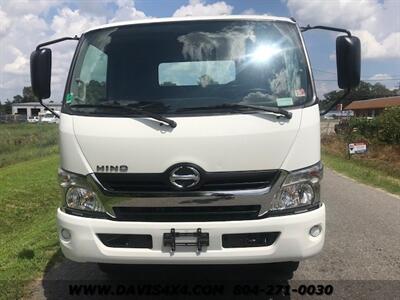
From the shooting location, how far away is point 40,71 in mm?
4754

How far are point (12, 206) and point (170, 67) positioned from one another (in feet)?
26.4

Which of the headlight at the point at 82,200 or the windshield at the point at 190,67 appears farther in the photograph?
the windshield at the point at 190,67

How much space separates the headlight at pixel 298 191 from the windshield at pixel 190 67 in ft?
1.82

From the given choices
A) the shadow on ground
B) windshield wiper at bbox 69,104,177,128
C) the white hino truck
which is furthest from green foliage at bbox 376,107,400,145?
windshield wiper at bbox 69,104,177,128

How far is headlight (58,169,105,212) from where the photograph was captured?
4141 millimetres

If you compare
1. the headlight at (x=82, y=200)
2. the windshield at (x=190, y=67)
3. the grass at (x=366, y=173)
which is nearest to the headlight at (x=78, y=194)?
the headlight at (x=82, y=200)

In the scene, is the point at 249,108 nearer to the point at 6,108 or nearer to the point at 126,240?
the point at 126,240

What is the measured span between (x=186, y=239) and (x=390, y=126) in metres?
22.6

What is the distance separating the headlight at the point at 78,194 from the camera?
4141 millimetres

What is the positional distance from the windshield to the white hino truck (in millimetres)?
17

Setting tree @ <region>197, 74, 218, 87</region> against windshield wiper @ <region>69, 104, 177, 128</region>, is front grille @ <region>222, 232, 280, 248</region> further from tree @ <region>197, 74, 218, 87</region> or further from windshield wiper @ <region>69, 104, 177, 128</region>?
tree @ <region>197, 74, 218, 87</region>

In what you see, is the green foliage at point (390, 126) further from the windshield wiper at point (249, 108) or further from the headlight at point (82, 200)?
the headlight at point (82, 200)

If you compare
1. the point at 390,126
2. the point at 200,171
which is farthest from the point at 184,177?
the point at 390,126

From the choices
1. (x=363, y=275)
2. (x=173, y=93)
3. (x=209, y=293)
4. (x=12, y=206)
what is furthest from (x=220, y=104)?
(x=12, y=206)
